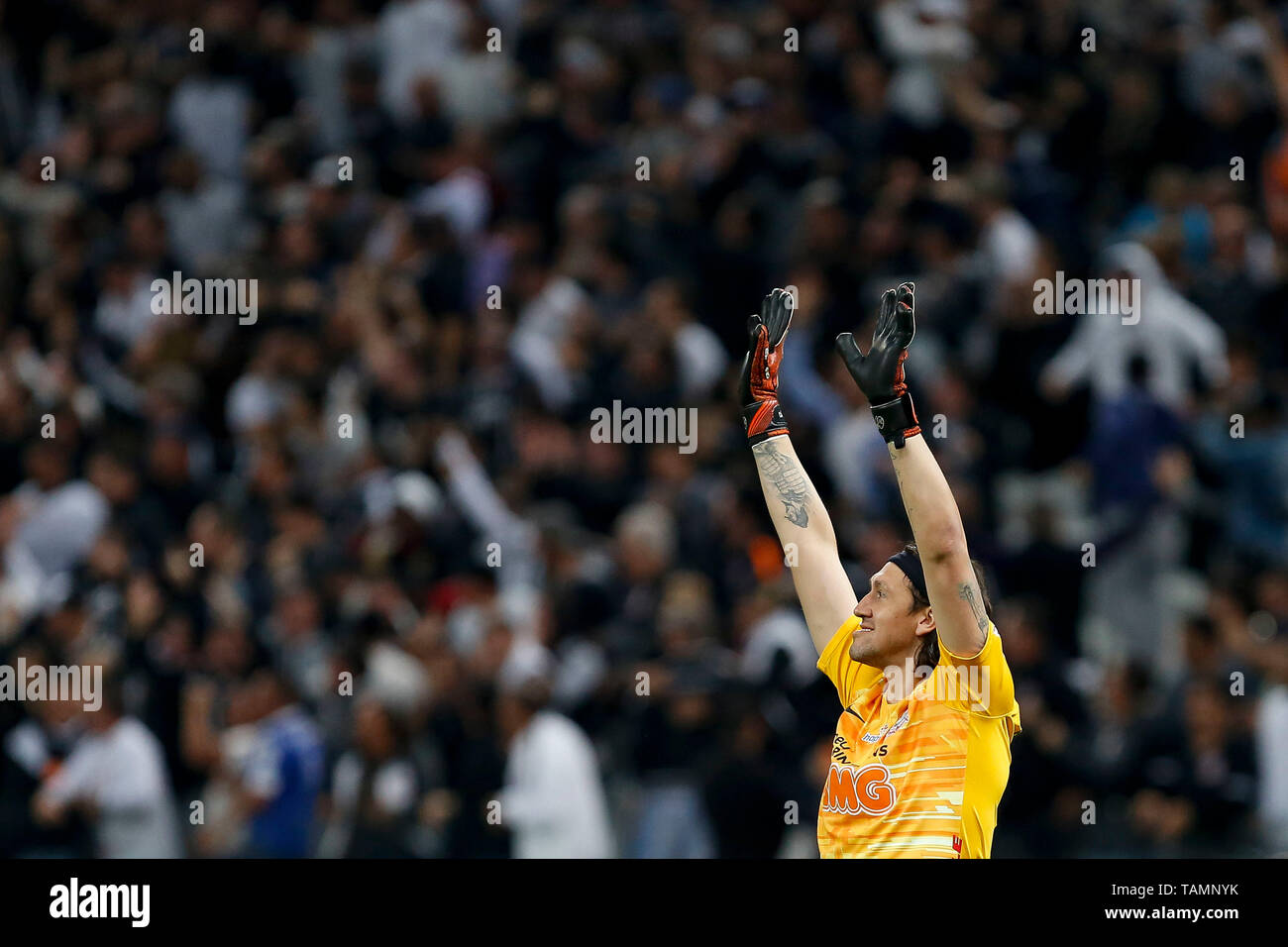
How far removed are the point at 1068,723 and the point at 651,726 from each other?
1949mm

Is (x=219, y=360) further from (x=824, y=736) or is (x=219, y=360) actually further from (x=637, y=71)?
(x=824, y=736)

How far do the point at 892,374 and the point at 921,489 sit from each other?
12.2 inches

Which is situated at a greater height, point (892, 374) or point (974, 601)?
point (892, 374)

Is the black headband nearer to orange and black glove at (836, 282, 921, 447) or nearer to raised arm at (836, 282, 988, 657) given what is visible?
raised arm at (836, 282, 988, 657)

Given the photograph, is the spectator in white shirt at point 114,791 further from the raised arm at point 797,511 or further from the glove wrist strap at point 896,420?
the glove wrist strap at point 896,420

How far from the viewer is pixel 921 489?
5.64m

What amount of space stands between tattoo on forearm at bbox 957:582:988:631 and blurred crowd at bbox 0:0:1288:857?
4216 mm

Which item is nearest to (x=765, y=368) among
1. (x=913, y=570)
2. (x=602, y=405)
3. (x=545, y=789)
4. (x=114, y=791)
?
(x=913, y=570)

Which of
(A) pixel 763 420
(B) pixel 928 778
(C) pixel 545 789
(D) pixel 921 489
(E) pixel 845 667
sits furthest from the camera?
(C) pixel 545 789

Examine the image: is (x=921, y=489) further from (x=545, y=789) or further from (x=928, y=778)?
(x=545, y=789)

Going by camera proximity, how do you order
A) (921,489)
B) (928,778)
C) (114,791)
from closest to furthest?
(921,489)
(928,778)
(114,791)

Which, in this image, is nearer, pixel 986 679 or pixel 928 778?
pixel 986 679

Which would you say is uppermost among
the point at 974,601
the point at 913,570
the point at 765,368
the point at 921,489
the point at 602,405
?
the point at 602,405

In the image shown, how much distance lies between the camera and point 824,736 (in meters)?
10.1
